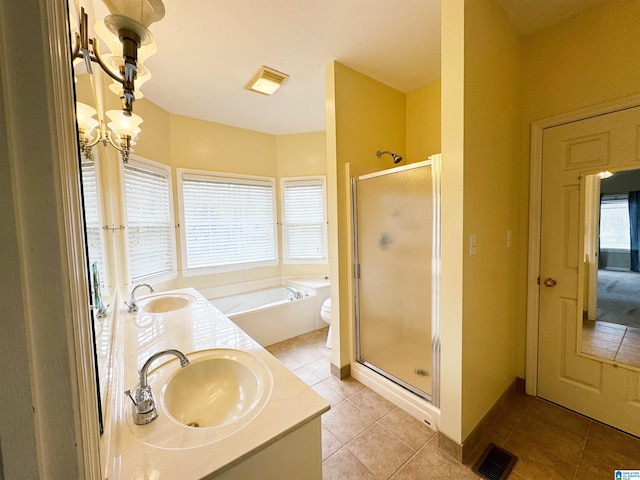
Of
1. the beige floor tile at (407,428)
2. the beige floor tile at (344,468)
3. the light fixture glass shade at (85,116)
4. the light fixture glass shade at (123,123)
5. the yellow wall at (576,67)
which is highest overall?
the yellow wall at (576,67)

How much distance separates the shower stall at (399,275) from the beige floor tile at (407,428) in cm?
16

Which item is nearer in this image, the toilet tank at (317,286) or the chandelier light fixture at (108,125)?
the chandelier light fixture at (108,125)

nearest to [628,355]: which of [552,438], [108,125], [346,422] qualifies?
[552,438]

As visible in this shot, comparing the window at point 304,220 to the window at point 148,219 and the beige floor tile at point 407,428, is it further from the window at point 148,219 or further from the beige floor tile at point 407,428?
the beige floor tile at point 407,428

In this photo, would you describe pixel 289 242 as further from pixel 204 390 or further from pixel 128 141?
pixel 204 390

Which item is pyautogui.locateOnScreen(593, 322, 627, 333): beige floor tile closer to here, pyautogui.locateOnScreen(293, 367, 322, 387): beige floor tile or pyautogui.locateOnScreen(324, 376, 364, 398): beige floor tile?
pyautogui.locateOnScreen(324, 376, 364, 398): beige floor tile

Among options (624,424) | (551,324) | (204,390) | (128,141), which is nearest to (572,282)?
(551,324)

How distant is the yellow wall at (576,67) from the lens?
1.46 m

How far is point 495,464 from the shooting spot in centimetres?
140

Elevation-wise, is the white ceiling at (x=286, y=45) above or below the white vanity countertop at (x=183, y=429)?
above

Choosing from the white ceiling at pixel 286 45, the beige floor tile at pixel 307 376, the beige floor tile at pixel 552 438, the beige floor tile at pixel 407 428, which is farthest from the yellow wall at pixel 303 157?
the beige floor tile at pixel 552 438

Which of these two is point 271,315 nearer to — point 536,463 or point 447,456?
point 447,456

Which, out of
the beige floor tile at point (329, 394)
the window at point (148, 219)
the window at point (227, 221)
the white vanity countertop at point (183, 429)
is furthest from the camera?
the window at point (227, 221)

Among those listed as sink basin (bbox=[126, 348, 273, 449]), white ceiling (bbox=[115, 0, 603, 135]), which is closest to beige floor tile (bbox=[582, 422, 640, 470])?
sink basin (bbox=[126, 348, 273, 449])
